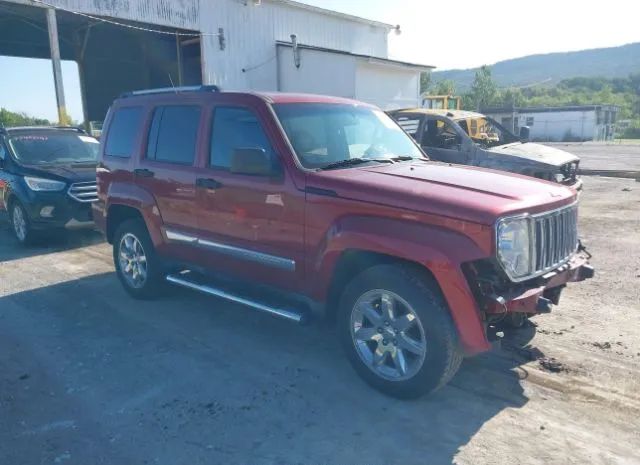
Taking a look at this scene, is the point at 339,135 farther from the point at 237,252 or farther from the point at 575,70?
the point at 575,70

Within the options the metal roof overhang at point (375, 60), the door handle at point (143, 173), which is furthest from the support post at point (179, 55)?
the door handle at point (143, 173)

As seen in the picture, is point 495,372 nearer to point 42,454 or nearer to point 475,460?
point 475,460

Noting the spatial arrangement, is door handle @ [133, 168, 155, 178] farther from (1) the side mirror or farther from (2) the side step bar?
(1) the side mirror

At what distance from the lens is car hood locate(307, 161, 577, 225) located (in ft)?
11.2

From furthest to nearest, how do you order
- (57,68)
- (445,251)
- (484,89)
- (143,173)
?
(484,89) → (57,68) → (143,173) → (445,251)

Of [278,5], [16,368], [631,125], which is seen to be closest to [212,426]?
[16,368]

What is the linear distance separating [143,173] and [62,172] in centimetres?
381

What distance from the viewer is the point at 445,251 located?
132 inches

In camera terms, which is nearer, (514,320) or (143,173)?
(514,320)

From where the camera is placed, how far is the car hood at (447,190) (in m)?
3.41

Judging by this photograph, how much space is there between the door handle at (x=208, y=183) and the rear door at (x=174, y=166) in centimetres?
10

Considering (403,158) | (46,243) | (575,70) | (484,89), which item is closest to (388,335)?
(403,158)

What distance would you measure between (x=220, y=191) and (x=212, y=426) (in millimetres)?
2006

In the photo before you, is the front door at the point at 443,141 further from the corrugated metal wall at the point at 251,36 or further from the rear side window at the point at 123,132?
the corrugated metal wall at the point at 251,36
